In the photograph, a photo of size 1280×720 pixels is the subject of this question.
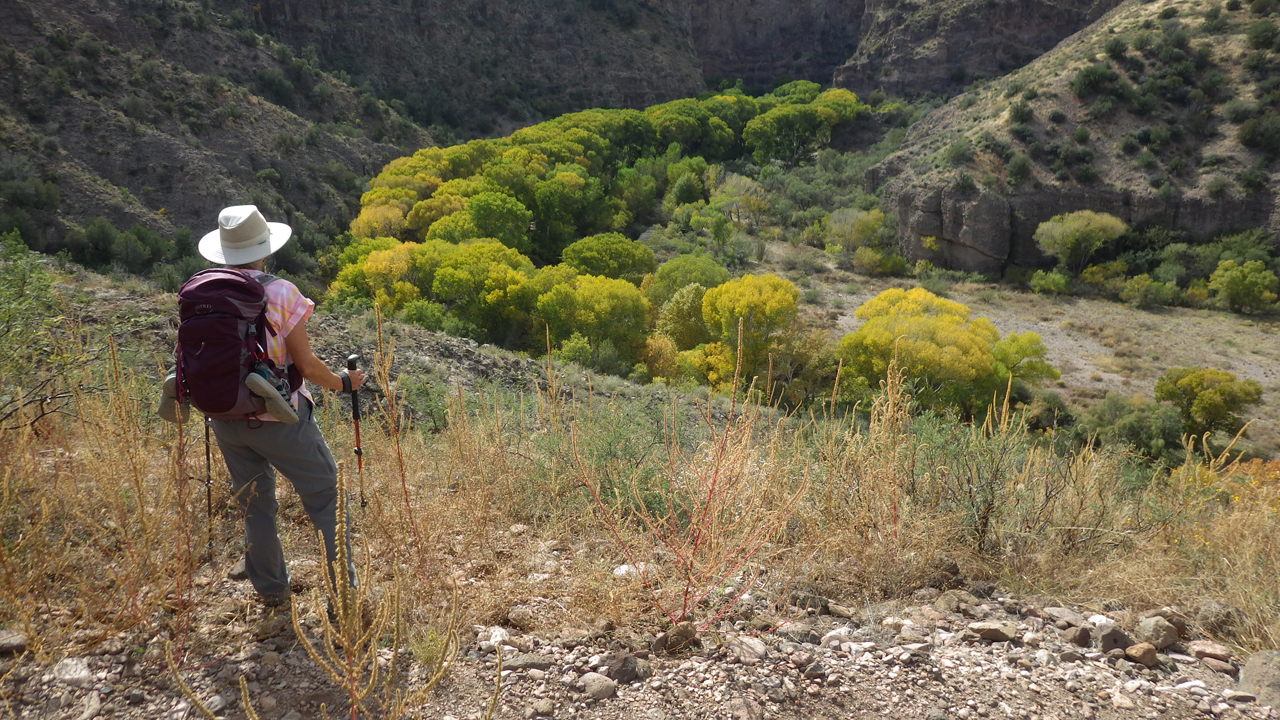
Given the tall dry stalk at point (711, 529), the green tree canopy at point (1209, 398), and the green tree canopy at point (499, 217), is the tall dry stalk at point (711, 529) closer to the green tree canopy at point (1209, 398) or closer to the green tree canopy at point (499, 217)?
the green tree canopy at point (1209, 398)

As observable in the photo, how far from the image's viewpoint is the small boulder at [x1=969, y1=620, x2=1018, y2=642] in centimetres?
246

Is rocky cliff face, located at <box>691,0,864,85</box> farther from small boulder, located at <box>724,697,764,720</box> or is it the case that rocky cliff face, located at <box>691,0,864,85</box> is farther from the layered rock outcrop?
small boulder, located at <box>724,697,764,720</box>

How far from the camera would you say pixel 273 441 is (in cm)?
232

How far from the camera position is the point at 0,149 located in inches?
773

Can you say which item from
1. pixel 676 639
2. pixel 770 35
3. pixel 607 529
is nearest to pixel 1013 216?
pixel 607 529

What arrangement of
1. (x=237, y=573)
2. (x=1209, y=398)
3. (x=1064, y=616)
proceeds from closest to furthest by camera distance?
(x=1064, y=616) → (x=237, y=573) → (x=1209, y=398)

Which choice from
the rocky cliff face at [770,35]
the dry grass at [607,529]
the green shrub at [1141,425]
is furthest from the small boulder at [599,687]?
the rocky cliff face at [770,35]

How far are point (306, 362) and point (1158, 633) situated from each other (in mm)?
3191

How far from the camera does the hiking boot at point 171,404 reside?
2271 mm

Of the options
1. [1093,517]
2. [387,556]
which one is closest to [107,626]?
[387,556]

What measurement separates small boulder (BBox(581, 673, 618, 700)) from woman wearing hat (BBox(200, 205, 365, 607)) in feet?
2.99

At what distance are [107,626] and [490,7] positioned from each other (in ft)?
185

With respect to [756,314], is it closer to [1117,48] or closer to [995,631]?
[995,631]

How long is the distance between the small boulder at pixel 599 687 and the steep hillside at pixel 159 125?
864 inches
